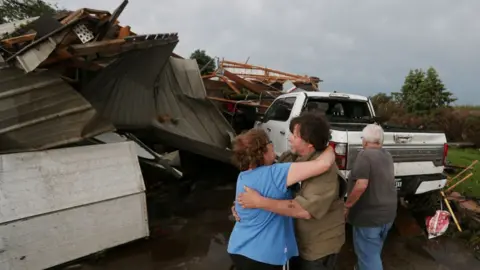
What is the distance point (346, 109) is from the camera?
6.53 m

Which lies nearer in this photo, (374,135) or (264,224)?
(264,224)

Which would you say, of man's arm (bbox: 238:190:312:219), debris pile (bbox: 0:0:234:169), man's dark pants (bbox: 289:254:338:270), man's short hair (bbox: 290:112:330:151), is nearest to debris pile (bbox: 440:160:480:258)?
man's dark pants (bbox: 289:254:338:270)

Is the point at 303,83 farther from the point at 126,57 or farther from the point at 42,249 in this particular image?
the point at 42,249

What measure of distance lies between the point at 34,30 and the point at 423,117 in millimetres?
15450

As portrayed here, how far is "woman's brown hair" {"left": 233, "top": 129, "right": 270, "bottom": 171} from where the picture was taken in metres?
2.00

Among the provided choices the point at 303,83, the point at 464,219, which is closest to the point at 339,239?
the point at 464,219

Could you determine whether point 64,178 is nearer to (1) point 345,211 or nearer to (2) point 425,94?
(1) point 345,211

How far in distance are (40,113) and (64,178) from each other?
0.78m

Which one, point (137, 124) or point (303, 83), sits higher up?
point (303, 83)

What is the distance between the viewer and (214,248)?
4547 millimetres

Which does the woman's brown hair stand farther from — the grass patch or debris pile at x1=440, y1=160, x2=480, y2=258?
the grass patch

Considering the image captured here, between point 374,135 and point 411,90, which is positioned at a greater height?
point 411,90

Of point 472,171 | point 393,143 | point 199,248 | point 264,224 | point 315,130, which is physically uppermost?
point 315,130

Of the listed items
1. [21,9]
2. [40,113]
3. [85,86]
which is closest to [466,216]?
[85,86]
